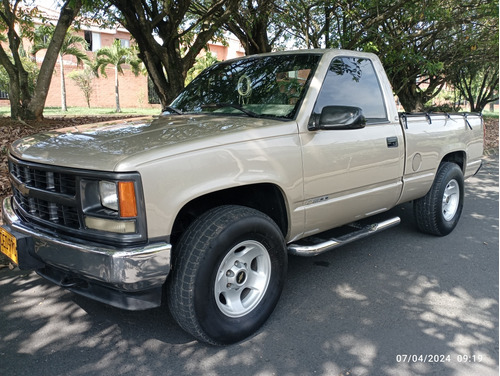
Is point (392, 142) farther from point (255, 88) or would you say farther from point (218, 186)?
point (218, 186)

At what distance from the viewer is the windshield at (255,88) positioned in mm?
3295

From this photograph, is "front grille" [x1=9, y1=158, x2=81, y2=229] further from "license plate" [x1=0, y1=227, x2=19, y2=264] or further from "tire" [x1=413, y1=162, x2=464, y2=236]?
"tire" [x1=413, y1=162, x2=464, y2=236]

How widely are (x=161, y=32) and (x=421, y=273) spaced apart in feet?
23.5

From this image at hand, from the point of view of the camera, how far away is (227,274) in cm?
277

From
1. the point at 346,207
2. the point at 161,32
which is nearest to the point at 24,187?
the point at 346,207

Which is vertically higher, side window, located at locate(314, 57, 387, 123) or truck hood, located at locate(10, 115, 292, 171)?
side window, located at locate(314, 57, 387, 123)

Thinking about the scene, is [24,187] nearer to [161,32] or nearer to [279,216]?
[279,216]

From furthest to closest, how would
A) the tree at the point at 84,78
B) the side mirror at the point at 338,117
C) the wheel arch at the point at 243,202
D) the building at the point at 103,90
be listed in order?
the building at the point at 103,90, the tree at the point at 84,78, the side mirror at the point at 338,117, the wheel arch at the point at 243,202

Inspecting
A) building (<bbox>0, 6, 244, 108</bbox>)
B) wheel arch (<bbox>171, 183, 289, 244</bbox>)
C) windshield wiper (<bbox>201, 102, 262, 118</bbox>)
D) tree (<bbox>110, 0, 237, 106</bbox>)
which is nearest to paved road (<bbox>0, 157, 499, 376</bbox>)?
wheel arch (<bbox>171, 183, 289, 244</bbox>)

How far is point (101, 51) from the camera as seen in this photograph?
29.1m

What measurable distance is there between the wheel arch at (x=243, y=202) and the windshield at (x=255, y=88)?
594 mm

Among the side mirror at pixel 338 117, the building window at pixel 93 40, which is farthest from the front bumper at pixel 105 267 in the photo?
the building window at pixel 93 40

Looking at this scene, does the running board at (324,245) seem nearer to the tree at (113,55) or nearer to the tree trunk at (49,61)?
the tree trunk at (49,61)

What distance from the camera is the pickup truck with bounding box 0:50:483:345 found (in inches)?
90.3
